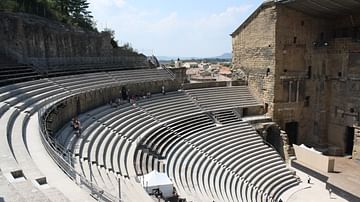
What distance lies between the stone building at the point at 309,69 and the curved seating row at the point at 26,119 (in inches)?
440

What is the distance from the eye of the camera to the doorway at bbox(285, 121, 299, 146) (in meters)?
24.7

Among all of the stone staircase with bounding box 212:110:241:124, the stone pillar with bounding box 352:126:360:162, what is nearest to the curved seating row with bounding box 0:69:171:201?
the stone staircase with bounding box 212:110:241:124

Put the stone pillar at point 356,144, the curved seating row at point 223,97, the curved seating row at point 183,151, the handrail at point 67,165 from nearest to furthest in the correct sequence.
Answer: the handrail at point 67,165
the curved seating row at point 183,151
the stone pillar at point 356,144
the curved seating row at point 223,97

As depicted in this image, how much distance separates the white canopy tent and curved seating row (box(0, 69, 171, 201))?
3658 millimetres

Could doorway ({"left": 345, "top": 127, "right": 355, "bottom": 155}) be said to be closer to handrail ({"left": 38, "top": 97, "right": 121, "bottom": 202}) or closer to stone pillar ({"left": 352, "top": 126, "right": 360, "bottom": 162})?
stone pillar ({"left": 352, "top": 126, "right": 360, "bottom": 162})

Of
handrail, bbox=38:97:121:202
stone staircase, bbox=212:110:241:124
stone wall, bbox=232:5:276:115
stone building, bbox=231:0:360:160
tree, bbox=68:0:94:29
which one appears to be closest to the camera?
handrail, bbox=38:97:121:202

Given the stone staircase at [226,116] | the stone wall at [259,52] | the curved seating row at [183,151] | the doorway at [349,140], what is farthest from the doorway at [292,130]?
the stone staircase at [226,116]

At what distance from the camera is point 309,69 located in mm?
24469

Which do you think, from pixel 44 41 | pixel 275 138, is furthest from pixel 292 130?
pixel 44 41

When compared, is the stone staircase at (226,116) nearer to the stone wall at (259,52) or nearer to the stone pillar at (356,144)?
the stone wall at (259,52)

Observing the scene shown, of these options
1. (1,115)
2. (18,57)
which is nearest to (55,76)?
(18,57)

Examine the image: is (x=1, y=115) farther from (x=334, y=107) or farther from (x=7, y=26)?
(x=334, y=107)

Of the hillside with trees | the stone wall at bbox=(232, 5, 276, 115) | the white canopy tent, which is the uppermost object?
the hillside with trees

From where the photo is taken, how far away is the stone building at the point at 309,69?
73.9 feet
